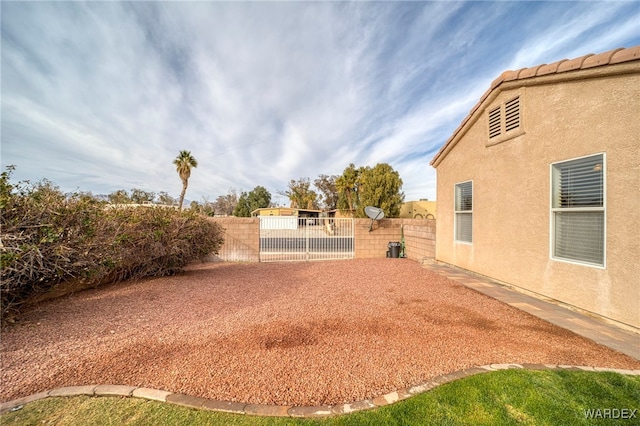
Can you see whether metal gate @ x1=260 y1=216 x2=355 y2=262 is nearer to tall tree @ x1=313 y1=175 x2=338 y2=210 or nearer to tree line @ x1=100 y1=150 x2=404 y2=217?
tree line @ x1=100 y1=150 x2=404 y2=217

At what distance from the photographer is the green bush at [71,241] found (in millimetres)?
3641

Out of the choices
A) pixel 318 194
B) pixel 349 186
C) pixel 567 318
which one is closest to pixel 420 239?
pixel 567 318

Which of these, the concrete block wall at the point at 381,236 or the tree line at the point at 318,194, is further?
the concrete block wall at the point at 381,236

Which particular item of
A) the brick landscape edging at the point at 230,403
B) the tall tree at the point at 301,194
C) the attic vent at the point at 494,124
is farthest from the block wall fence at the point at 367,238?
the tall tree at the point at 301,194

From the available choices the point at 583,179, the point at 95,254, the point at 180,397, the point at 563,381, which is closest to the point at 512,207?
the point at 583,179

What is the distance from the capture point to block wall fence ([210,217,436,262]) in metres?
10.1

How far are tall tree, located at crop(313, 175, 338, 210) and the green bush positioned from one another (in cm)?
3849

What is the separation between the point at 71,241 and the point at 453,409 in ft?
20.7

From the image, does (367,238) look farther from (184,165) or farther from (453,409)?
(184,165)

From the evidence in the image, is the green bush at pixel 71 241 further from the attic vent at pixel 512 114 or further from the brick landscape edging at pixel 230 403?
the attic vent at pixel 512 114

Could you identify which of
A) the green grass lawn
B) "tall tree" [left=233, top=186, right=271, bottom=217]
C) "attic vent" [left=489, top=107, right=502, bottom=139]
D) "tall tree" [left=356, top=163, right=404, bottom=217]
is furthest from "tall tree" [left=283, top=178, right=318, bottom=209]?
the green grass lawn

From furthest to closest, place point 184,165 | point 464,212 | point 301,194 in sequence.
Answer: point 301,194 < point 184,165 < point 464,212

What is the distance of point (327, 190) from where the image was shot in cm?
4572

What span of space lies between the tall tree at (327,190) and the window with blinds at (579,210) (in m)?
40.1
